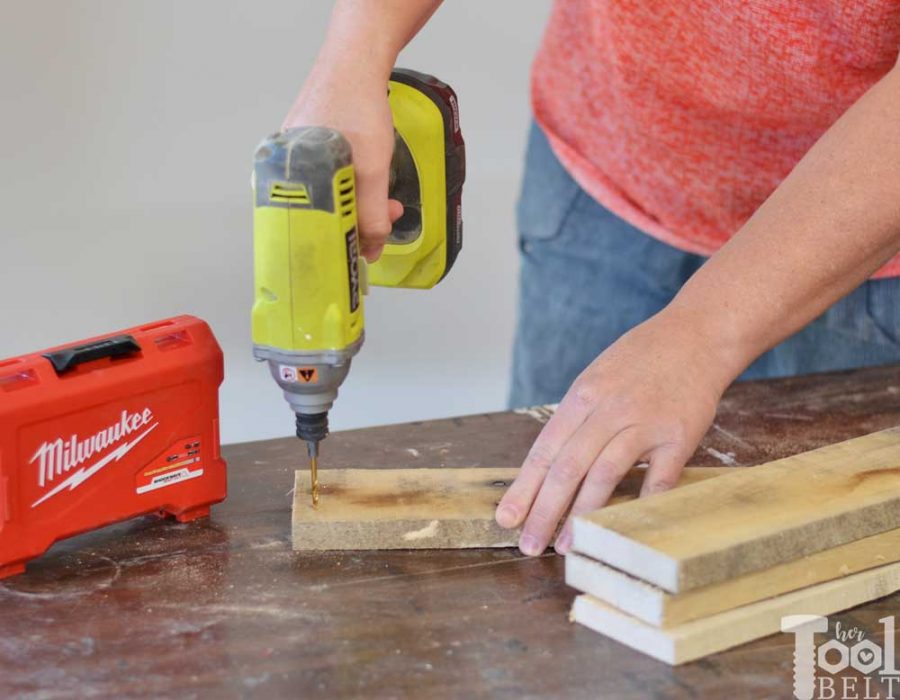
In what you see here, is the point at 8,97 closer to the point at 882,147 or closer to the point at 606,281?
the point at 606,281

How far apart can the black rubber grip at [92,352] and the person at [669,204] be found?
0.32 m

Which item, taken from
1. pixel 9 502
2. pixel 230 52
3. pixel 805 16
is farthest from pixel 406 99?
pixel 230 52

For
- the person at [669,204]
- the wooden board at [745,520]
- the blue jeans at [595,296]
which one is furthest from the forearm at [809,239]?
the blue jeans at [595,296]

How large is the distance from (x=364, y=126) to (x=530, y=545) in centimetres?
56

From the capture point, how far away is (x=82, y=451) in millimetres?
1512

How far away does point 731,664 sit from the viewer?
1302 millimetres

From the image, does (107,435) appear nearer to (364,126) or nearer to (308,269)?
(308,269)

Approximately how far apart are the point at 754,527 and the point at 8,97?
2459mm

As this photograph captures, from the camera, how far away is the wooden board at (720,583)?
1.31 metres

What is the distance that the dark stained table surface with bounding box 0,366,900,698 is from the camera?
4.13 feet

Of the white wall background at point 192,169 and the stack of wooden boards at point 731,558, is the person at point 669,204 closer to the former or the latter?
the stack of wooden boards at point 731,558

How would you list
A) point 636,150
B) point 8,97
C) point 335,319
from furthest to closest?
point 8,97, point 636,150, point 335,319

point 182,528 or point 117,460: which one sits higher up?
point 117,460

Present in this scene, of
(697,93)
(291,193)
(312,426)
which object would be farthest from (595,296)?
(291,193)
